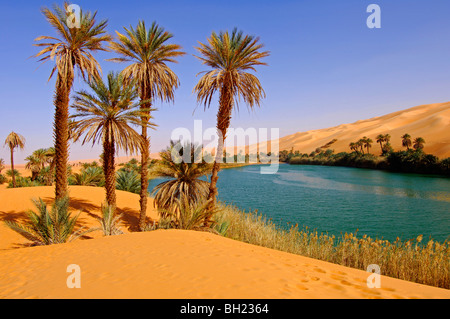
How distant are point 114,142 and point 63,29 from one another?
A: 18.2 feet

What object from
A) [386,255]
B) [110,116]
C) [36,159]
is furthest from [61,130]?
[36,159]

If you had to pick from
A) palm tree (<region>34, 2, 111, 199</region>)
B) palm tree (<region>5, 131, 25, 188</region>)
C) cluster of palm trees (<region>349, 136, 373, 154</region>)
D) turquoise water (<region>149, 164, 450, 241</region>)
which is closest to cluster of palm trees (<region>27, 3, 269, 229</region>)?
palm tree (<region>34, 2, 111, 199</region>)

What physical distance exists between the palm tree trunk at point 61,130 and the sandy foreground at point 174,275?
4.98 m

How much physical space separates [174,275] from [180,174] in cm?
983

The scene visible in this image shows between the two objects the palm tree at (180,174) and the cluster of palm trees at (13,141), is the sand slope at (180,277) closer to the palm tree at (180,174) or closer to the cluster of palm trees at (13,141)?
the palm tree at (180,174)

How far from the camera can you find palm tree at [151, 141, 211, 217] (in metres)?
13.5

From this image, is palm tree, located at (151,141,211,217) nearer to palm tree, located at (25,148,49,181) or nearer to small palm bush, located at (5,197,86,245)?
small palm bush, located at (5,197,86,245)

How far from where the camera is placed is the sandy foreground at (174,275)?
3533 millimetres

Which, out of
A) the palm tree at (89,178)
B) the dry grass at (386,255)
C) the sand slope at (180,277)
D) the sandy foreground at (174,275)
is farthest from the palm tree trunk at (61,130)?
the palm tree at (89,178)

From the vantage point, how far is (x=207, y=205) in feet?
36.5

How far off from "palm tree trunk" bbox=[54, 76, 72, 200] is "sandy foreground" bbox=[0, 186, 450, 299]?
4.98m

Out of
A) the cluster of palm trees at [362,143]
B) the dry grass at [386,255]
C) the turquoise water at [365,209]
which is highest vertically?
the cluster of palm trees at [362,143]
